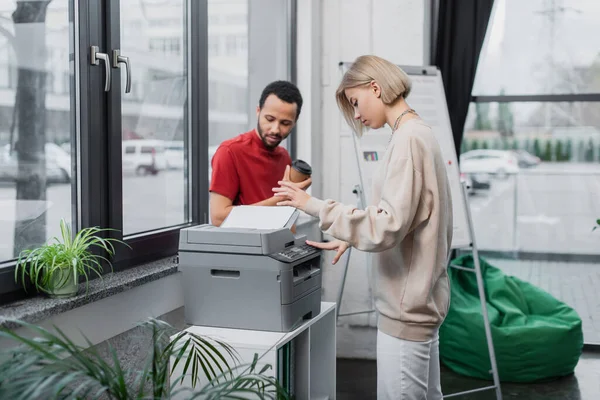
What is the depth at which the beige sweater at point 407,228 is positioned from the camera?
1.89 m

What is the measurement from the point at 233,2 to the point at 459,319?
81.7 inches

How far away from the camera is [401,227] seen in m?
1.87

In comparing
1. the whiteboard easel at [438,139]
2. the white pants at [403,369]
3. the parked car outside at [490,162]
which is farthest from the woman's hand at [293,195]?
the parked car outside at [490,162]

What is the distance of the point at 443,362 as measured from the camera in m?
3.95

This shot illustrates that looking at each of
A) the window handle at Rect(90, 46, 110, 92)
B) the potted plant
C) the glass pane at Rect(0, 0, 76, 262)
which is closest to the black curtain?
the window handle at Rect(90, 46, 110, 92)

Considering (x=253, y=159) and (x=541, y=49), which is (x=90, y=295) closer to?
(x=253, y=159)

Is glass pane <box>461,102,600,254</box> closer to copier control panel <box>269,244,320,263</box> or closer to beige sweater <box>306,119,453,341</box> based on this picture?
copier control panel <box>269,244,320,263</box>

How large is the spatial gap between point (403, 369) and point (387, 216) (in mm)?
456

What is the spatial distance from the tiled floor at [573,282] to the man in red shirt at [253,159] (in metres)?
2.47

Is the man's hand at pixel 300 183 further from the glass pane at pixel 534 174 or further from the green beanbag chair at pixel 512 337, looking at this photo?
the glass pane at pixel 534 174

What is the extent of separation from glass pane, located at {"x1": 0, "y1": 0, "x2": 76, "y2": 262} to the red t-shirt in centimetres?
57

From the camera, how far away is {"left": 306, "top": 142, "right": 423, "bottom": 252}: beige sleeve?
1.87 meters

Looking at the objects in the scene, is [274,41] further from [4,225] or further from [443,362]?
[4,225]

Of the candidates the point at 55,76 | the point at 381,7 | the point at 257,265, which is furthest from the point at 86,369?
the point at 381,7
